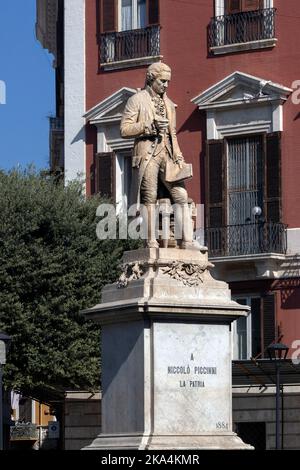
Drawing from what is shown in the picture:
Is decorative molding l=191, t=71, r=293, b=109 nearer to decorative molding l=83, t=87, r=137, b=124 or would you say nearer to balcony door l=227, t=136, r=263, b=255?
balcony door l=227, t=136, r=263, b=255

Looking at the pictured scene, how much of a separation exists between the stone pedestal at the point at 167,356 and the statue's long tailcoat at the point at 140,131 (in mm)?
1416

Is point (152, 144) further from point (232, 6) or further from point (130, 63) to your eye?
point (130, 63)

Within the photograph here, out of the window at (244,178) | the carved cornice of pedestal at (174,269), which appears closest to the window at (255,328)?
the window at (244,178)

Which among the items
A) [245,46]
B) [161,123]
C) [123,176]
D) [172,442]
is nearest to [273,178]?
[245,46]

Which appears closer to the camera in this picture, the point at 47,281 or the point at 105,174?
the point at 47,281

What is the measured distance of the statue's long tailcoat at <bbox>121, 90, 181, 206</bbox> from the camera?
28.8 meters

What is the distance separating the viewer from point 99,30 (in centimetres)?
5228

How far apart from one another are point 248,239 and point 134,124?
66.3ft

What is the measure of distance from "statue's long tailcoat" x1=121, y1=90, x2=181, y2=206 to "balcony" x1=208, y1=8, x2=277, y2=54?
20.6 metres

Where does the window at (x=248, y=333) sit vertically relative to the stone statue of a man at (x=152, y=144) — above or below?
below

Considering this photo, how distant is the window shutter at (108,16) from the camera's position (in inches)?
2044

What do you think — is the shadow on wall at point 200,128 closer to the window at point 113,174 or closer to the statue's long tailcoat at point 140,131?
the window at point 113,174

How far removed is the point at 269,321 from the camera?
159 feet

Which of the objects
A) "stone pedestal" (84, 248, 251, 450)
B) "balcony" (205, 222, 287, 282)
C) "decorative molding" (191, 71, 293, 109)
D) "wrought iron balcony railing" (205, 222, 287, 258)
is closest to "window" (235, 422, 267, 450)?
"balcony" (205, 222, 287, 282)
